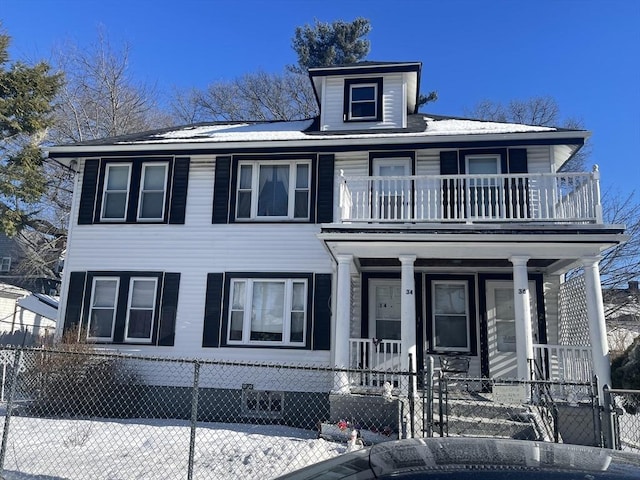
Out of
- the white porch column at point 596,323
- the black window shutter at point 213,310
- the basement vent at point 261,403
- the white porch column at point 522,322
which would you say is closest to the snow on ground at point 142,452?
the basement vent at point 261,403

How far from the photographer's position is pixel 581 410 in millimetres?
8656

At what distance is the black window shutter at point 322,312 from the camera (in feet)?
36.8

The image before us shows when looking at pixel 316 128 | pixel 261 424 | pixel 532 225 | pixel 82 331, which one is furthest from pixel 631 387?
pixel 82 331

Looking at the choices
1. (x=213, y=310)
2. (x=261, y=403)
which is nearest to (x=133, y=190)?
(x=213, y=310)

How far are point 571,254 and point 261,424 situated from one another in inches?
280

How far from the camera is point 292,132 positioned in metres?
13.8

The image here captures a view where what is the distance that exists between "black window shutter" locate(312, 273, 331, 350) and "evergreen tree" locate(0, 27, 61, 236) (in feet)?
45.9

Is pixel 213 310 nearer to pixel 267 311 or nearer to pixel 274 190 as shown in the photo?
pixel 267 311

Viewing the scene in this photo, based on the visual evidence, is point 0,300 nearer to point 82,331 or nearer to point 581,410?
point 82,331

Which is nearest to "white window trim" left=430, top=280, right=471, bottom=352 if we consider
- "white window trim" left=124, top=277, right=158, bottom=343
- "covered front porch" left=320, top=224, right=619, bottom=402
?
"covered front porch" left=320, top=224, right=619, bottom=402

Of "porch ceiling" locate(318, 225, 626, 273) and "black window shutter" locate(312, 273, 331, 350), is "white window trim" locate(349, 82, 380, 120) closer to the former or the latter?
"black window shutter" locate(312, 273, 331, 350)

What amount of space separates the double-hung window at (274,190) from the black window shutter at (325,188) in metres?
0.32

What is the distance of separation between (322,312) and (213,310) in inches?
101

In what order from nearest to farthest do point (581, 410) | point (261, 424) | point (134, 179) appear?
point (581, 410) → point (261, 424) → point (134, 179)
